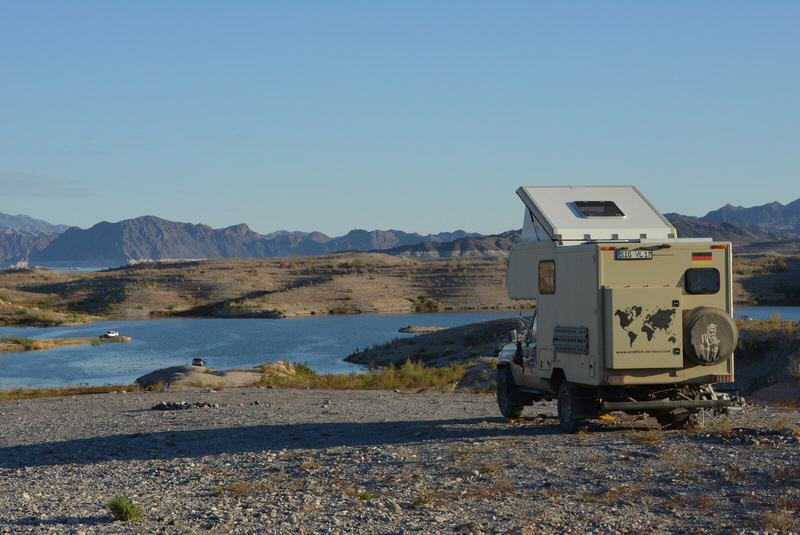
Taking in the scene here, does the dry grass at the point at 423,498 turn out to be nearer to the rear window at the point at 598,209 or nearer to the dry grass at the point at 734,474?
the dry grass at the point at 734,474

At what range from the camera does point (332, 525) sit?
10.5 meters

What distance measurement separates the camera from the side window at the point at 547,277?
16.6 m

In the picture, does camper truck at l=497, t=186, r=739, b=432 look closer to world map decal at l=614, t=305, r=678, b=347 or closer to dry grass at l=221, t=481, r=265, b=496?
world map decal at l=614, t=305, r=678, b=347

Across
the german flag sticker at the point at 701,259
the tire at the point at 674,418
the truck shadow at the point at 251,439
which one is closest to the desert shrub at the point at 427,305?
the truck shadow at the point at 251,439

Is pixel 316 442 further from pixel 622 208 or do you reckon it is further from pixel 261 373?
pixel 261 373

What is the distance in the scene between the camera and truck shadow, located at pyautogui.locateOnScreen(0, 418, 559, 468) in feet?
54.4

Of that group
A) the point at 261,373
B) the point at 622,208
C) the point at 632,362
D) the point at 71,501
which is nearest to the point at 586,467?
the point at 632,362

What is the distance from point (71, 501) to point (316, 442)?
217 inches

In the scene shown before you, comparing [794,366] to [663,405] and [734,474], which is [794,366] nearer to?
[663,405]

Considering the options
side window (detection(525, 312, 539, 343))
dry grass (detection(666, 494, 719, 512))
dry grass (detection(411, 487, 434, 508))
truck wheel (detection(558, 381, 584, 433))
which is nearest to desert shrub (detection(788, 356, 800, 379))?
side window (detection(525, 312, 539, 343))

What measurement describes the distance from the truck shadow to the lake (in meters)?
29.4

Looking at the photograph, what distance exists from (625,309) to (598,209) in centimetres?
249

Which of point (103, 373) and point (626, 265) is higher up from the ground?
point (626, 265)

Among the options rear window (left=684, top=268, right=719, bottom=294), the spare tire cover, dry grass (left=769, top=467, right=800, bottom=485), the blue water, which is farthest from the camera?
the blue water
